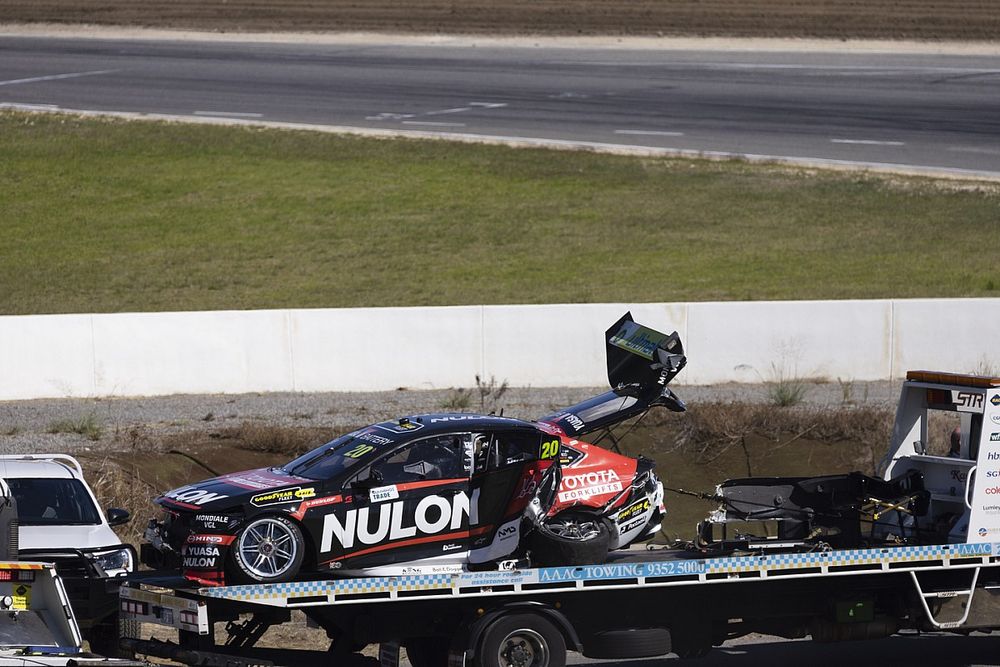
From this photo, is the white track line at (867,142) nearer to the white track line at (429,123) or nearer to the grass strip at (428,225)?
the grass strip at (428,225)

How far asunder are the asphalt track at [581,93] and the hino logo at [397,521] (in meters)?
24.7

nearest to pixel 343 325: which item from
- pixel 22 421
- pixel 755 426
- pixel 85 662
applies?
pixel 22 421

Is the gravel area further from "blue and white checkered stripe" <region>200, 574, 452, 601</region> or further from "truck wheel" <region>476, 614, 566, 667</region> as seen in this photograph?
"truck wheel" <region>476, 614, 566, 667</region>

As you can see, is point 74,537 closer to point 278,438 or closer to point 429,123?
point 278,438

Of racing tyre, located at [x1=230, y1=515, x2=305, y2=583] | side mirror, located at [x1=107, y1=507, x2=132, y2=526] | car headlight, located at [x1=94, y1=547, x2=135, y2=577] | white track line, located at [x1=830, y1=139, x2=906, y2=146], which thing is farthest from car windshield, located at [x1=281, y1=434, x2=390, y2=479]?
white track line, located at [x1=830, y1=139, x2=906, y2=146]

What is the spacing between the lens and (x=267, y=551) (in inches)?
436

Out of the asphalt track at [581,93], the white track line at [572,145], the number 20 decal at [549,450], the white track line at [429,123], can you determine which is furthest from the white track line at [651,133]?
the number 20 decal at [549,450]

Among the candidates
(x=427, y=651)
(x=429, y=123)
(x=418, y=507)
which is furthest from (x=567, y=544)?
(x=429, y=123)

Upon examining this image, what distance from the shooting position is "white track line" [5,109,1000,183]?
33469 mm

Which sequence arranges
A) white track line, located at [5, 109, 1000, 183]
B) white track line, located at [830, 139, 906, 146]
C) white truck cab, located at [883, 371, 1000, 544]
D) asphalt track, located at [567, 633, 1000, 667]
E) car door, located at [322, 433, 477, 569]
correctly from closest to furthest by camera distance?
car door, located at [322, 433, 477, 569], white truck cab, located at [883, 371, 1000, 544], asphalt track, located at [567, 633, 1000, 667], white track line, located at [5, 109, 1000, 183], white track line, located at [830, 139, 906, 146]

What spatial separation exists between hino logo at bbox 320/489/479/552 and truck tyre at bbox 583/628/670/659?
145 cm

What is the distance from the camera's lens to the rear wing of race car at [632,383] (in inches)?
496

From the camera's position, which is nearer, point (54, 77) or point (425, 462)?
point (425, 462)

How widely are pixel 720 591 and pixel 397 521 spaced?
286 centimetres
